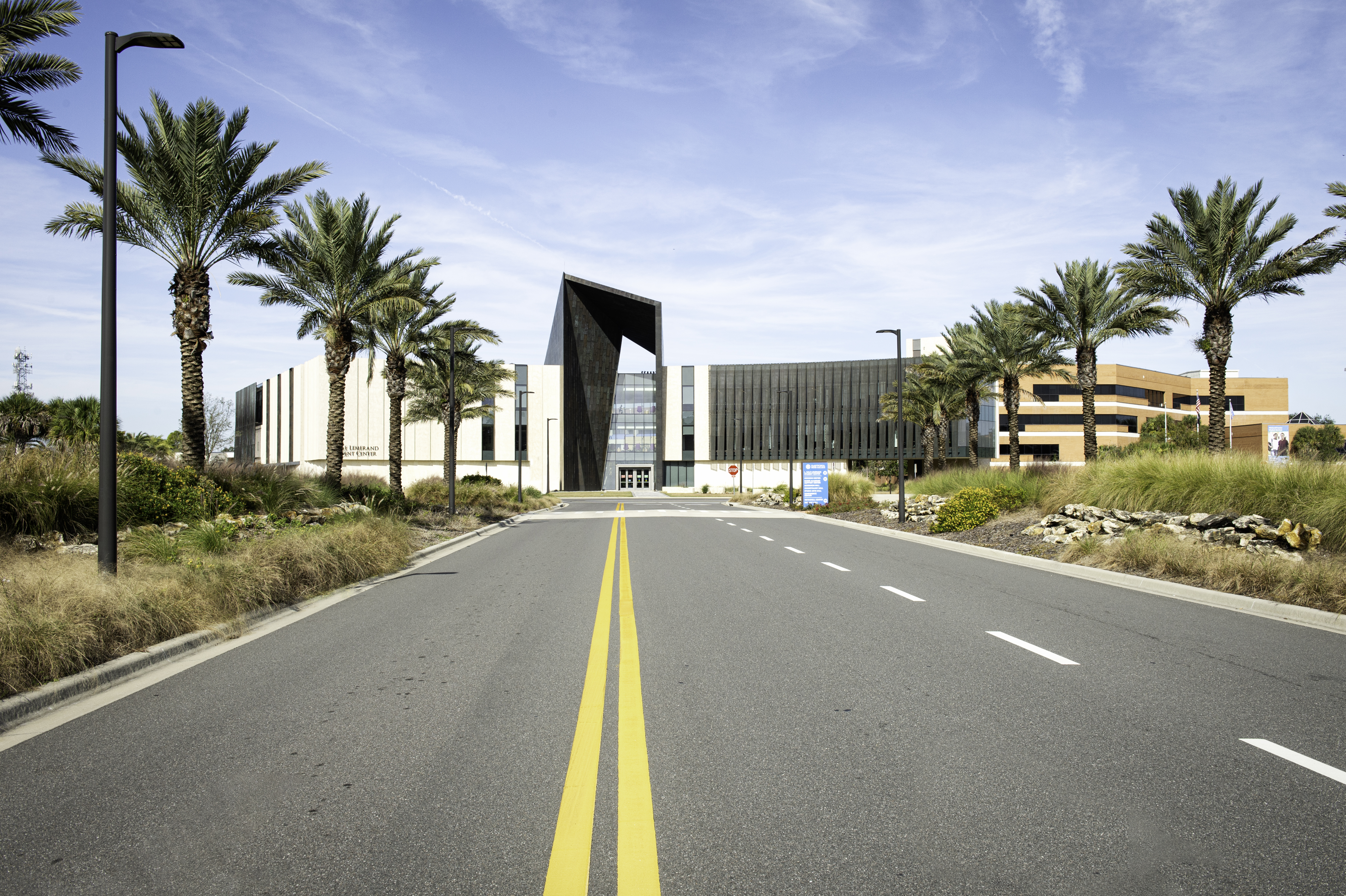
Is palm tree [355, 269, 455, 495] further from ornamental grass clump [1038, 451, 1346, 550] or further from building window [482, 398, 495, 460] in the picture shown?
building window [482, 398, 495, 460]

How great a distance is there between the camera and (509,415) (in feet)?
305

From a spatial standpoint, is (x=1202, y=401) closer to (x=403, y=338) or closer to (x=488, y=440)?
(x=488, y=440)

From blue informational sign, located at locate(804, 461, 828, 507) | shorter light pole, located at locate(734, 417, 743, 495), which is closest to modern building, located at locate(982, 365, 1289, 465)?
shorter light pole, located at locate(734, 417, 743, 495)

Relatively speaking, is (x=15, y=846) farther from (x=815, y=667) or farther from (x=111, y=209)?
(x=111, y=209)

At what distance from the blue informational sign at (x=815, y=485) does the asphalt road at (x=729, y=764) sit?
34494mm

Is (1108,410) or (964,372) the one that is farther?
(1108,410)

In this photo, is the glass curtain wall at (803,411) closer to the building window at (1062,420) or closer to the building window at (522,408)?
the building window at (1062,420)

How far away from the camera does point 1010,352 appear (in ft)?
134

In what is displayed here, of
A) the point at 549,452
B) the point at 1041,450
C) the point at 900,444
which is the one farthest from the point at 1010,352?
the point at 1041,450

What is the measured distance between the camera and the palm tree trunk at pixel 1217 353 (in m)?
26.9

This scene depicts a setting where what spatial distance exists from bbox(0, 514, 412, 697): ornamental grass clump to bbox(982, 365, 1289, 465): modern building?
95.6 m

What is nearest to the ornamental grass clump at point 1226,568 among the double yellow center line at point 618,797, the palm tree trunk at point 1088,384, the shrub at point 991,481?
the shrub at point 991,481

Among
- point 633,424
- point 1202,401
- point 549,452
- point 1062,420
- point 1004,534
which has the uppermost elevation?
point 1202,401

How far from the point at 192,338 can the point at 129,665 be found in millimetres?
14769
